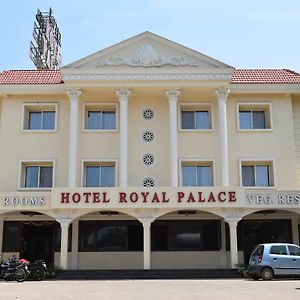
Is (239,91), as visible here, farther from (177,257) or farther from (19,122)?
(19,122)

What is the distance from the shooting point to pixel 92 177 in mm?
23953

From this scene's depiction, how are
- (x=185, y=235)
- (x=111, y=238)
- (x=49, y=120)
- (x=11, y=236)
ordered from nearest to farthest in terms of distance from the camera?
(x=111, y=238) → (x=185, y=235) → (x=11, y=236) → (x=49, y=120)

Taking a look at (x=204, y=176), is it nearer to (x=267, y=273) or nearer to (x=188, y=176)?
(x=188, y=176)

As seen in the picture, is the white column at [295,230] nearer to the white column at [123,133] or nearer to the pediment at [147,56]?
the pediment at [147,56]

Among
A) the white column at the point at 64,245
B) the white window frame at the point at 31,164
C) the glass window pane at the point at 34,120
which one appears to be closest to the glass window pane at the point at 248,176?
the white column at the point at 64,245

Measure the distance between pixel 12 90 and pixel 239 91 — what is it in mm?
11585

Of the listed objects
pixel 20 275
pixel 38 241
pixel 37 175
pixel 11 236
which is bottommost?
pixel 20 275

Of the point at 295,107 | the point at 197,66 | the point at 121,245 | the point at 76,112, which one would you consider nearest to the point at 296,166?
the point at 295,107

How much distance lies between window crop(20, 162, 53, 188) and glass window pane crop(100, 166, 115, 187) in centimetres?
262

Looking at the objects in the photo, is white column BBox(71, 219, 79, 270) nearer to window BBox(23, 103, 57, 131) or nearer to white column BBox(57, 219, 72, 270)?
white column BBox(57, 219, 72, 270)

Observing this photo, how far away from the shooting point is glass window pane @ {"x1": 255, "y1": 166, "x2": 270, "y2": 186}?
24.0 meters

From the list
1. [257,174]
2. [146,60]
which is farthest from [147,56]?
[257,174]

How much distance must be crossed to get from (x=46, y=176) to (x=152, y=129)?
592 cm
